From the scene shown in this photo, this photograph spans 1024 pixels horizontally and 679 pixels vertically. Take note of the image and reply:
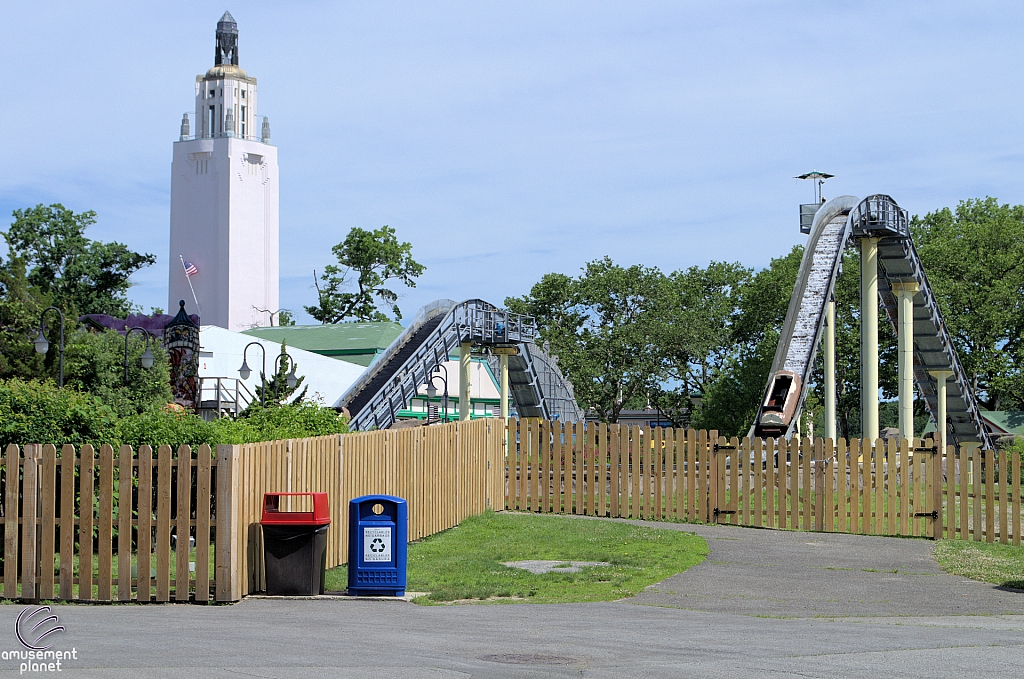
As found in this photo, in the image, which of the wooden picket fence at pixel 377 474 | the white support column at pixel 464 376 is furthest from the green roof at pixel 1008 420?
the wooden picket fence at pixel 377 474

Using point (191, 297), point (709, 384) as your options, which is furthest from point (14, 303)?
point (191, 297)

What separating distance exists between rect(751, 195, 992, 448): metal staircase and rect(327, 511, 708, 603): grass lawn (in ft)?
48.3

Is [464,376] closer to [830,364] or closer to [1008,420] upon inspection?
[830,364]

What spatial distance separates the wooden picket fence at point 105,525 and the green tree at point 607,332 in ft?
203

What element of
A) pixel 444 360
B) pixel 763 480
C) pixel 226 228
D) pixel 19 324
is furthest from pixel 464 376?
pixel 226 228

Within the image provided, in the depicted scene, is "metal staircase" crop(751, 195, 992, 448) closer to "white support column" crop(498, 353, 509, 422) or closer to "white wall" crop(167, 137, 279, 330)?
"white support column" crop(498, 353, 509, 422)

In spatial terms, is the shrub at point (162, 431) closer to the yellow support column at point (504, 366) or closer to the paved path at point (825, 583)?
the paved path at point (825, 583)

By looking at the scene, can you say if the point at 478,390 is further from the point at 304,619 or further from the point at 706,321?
the point at 304,619

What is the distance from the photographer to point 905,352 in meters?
38.9

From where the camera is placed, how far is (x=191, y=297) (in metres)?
112

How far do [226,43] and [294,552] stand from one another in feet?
387

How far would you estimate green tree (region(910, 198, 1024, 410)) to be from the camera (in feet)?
211

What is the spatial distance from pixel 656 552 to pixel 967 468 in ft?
17.2

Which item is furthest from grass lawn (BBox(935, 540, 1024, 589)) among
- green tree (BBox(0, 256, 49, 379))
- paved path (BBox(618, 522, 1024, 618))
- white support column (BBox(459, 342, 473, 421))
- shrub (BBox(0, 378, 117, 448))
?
white support column (BBox(459, 342, 473, 421))
